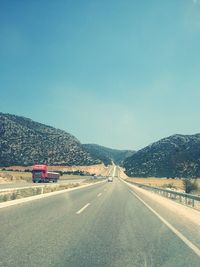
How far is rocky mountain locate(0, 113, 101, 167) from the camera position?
117 meters

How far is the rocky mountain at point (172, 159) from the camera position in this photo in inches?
4512

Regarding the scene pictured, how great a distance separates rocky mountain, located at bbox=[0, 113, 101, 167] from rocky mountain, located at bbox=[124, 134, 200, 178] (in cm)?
3055

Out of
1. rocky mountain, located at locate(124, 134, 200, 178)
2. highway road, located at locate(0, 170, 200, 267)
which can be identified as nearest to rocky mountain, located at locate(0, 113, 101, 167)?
rocky mountain, located at locate(124, 134, 200, 178)

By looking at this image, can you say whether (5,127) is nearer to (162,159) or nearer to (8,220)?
(162,159)

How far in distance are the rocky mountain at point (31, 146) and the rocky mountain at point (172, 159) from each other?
3055 cm

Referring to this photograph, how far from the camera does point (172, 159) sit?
433 ft

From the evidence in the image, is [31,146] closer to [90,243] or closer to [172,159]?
[172,159]

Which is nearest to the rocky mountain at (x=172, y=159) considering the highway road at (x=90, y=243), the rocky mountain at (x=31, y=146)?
the rocky mountain at (x=31, y=146)

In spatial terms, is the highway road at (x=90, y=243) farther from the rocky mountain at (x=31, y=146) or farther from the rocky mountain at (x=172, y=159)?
the rocky mountain at (x=31, y=146)

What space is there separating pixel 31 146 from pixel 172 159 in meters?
49.8

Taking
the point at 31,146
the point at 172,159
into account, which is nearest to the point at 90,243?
the point at 31,146

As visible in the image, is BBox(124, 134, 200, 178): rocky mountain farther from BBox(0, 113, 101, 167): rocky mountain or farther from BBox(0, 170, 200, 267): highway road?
BBox(0, 170, 200, 267): highway road

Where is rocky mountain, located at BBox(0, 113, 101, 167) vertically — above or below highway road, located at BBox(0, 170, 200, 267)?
above

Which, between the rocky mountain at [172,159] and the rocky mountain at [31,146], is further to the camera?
the rocky mountain at [31,146]
